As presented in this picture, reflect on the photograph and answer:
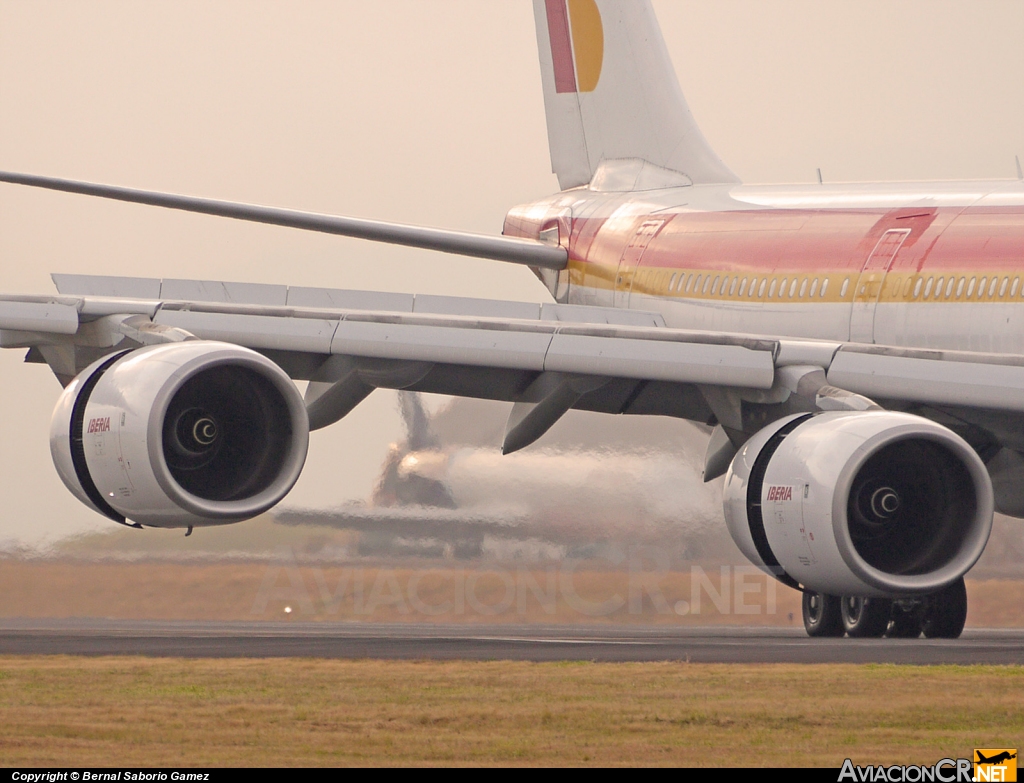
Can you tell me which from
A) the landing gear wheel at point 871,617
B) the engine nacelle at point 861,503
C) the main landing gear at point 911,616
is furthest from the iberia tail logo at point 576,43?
the engine nacelle at point 861,503

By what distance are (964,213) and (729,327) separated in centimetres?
321

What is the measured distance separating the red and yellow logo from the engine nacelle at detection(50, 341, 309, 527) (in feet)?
19.2

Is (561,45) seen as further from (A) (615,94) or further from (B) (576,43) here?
(A) (615,94)

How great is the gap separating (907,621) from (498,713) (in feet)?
27.0

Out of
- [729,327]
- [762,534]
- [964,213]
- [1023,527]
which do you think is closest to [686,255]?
[729,327]

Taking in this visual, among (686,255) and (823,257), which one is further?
(686,255)

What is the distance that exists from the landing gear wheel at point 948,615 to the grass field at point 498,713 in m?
5.42

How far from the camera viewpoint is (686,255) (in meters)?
18.2

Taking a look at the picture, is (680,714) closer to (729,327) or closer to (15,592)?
(729,327)

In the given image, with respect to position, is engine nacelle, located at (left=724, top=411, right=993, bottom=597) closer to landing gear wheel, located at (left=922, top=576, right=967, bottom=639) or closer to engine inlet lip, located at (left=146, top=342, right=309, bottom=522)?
engine inlet lip, located at (left=146, top=342, right=309, bottom=522)

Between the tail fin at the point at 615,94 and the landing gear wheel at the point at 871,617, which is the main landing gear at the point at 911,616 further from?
the tail fin at the point at 615,94

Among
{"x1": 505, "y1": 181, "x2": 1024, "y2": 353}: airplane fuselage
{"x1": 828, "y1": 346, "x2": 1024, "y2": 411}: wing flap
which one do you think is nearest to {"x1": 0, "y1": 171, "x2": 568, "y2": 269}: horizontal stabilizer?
{"x1": 505, "y1": 181, "x2": 1024, "y2": 353}: airplane fuselage

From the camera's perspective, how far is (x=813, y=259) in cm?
1603

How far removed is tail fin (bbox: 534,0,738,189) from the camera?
2145 centimetres
